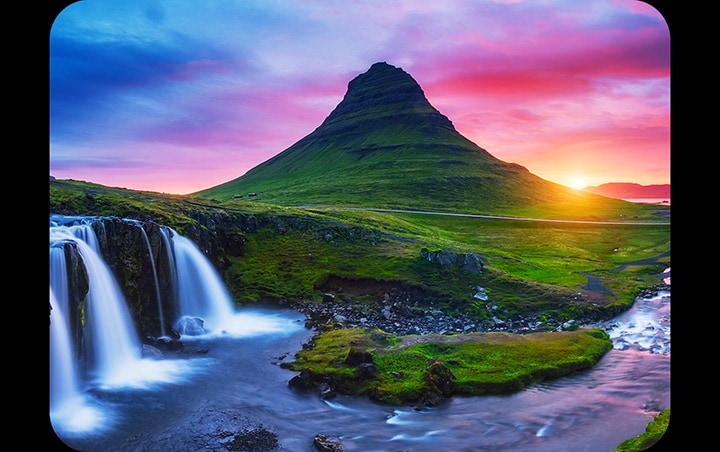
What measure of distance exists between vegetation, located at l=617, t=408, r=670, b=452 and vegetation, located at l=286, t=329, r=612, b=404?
5.81 metres

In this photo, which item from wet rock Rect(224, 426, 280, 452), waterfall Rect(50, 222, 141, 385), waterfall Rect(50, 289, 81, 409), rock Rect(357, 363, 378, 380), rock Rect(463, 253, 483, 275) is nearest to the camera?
wet rock Rect(224, 426, 280, 452)

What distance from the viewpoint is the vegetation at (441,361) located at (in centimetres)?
2133

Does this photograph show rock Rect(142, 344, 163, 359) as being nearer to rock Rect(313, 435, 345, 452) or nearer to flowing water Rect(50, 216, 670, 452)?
flowing water Rect(50, 216, 670, 452)

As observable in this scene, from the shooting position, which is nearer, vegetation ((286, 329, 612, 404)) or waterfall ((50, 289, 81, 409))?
waterfall ((50, 289, 81, 409))

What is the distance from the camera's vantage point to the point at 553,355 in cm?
2469

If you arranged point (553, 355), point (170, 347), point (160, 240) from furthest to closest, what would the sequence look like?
1. point (160, 240)
2. point (170, 347)
3. point (553, 355)

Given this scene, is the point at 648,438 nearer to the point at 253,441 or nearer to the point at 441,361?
the point at 441,361

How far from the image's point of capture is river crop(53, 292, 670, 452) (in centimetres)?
1681

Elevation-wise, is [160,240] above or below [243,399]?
above

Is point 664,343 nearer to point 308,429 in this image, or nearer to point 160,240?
point 308,429

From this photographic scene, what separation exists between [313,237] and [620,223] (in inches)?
2827

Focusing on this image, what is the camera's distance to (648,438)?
15.6 meters

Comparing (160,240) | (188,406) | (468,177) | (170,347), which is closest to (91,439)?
(188,406)

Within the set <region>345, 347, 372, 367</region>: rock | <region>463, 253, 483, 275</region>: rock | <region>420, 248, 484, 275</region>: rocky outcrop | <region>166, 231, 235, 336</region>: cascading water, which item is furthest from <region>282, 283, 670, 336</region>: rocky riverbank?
<region>345, 347, 372, 367</region>: rock
